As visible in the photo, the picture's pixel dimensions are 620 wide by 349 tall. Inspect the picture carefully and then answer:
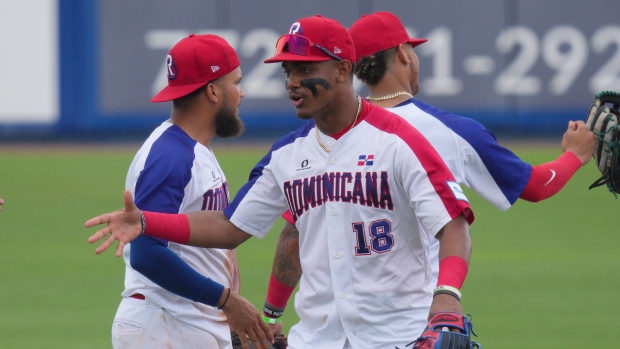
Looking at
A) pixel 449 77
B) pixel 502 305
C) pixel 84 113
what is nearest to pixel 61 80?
pixel 84 113

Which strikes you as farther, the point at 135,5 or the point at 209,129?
the point at 135,5

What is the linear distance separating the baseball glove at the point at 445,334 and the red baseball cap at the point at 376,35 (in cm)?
210

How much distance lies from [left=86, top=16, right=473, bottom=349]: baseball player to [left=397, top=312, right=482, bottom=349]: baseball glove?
0.35 metres

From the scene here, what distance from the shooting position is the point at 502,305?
9875 mm

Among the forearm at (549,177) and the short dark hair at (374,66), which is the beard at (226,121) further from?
the forearm at (549,177)

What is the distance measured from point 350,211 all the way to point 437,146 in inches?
40.9

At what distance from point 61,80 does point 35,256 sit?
838 cm

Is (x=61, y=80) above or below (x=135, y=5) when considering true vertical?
below

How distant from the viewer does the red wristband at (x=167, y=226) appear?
14.9 ft

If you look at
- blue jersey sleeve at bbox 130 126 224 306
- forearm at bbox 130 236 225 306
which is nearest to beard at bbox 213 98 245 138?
blue jersey sleeve at bbox 130 126 224 306

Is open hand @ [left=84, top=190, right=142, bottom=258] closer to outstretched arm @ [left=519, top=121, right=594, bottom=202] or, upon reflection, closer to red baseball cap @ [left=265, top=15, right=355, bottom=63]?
red baseball cap @ [left=265, top=15, right=355, bottom=63]

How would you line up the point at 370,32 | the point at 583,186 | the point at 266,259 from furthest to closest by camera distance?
the point at 583,186, the point at 266,259, the point at 370,32

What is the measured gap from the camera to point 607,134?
17.7 feet

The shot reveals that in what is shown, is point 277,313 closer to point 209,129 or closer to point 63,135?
point 209,129
